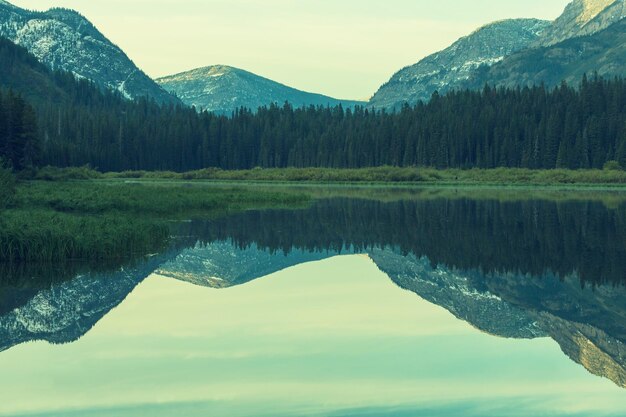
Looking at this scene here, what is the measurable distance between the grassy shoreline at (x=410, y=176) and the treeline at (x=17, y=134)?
1536 centimetres

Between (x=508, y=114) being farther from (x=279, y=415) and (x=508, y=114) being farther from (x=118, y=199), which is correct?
(x=279, y=415)

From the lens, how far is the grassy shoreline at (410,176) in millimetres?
149375

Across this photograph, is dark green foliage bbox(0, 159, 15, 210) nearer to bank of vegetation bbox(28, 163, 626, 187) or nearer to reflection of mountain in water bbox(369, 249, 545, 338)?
reflection of mountain in water bbox(369, 249, 545, 338)

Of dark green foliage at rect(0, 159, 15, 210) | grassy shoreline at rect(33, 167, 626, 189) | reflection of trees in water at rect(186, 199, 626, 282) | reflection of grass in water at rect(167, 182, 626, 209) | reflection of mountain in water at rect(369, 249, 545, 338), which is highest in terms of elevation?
dark green foliage at rect(0, 159, 15, 210)

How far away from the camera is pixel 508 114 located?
19962 centimetres

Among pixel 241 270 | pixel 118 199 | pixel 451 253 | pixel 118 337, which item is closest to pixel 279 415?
pixel 118 337

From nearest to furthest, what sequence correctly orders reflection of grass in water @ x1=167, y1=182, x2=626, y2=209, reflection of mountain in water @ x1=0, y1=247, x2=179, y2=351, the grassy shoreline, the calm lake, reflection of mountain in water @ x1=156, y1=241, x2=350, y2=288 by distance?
the calm lake
reflection of mountain in water @ x1=0, y1=247, x2=179, y2=351
reflection of mountain in water @ x1=156, y1=241, x2=350, y2=288
reflection of grass in water @ x1=167, y1=182, x2=626, y2=209
the grassy shoreline

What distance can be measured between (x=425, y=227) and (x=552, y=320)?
3115cm

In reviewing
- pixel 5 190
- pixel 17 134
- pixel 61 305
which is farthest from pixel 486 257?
pixel 17 134

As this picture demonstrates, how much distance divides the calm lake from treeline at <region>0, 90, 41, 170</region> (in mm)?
72016

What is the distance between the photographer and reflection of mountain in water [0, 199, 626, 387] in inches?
1007

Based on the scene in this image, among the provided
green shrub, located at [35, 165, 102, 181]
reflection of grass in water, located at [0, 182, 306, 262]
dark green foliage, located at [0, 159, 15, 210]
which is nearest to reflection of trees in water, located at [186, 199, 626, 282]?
reflection of grass in water, located at [0, 182, 306, 262]

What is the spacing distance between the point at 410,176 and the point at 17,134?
255 feet

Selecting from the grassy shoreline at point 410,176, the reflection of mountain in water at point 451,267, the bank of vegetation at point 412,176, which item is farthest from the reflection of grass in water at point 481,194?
the bank of vegetation at point 412,176
